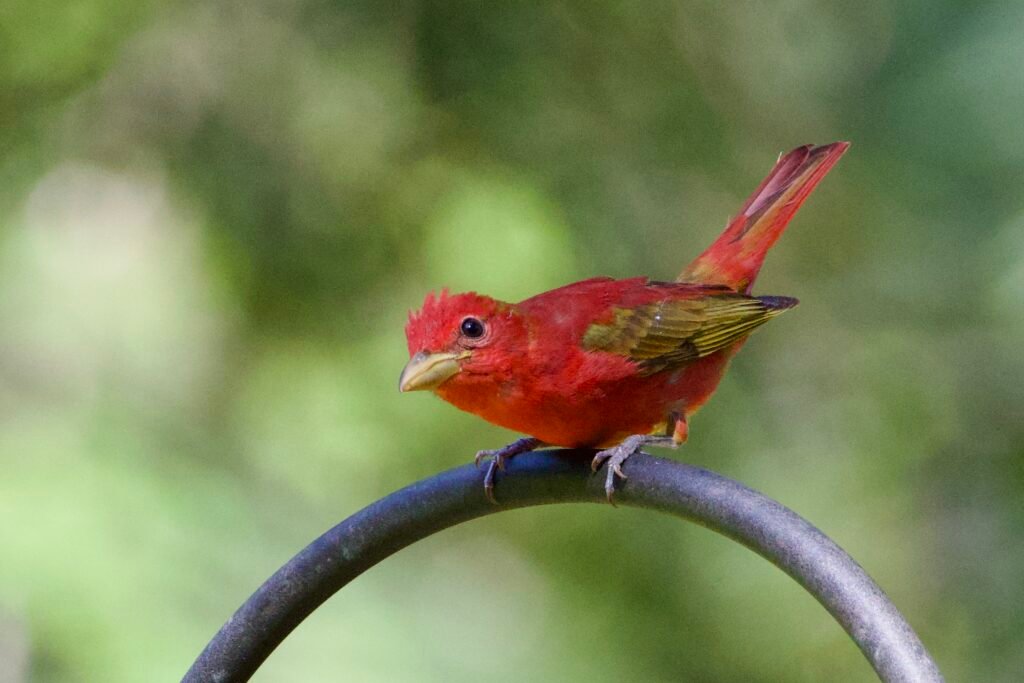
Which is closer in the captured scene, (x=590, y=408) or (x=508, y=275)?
(x=590, y=408)

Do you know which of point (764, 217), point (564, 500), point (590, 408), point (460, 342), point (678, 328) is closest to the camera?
point (564, 500)

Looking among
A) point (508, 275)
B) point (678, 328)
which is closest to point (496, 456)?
point (678, 328)

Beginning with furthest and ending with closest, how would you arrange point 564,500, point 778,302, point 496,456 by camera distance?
point 778,302, point 496,456, point 564,500

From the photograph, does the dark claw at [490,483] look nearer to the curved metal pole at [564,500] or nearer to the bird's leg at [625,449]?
the curved metal pole at [564,500]

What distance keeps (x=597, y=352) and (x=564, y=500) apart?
710 millimetres

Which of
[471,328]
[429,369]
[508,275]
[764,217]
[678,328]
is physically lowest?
[429,369]

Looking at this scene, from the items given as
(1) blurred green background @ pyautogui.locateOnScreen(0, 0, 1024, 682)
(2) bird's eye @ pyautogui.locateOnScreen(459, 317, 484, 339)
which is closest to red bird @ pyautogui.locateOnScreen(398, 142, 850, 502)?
(2) bird's eye @ pyautogui.locateOnScreen(459, 317, 484, 339)

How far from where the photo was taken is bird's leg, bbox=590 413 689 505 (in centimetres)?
226

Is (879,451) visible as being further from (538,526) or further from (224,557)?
(224,557)

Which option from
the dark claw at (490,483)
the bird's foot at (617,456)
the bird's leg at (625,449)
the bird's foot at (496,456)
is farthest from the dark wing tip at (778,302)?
the dark claw at (490,483)

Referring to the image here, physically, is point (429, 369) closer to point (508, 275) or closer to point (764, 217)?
point (764, 217)

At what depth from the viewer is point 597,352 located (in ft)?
9.58

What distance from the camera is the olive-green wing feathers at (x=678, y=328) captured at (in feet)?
9.84

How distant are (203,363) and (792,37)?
7.61 ft
